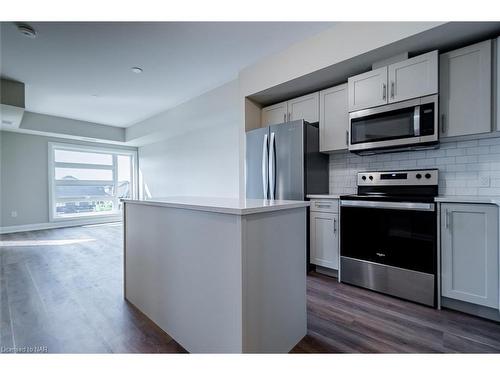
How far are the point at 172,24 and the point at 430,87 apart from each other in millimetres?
2470

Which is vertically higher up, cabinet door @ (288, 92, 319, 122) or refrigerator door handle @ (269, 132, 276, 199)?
cabinet door @ (288, 92, 319, 122)

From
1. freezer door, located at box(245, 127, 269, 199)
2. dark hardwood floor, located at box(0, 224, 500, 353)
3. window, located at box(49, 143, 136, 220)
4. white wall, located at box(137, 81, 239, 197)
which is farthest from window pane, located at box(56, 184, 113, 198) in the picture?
freezer door, located at box(245, 127, 269, 199)

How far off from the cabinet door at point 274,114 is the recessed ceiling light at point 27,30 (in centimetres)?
271

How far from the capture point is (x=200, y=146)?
208 inches

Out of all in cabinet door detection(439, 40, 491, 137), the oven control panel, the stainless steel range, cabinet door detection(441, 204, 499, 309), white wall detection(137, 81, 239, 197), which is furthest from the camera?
white wall detection(137, 81, 239, 197)

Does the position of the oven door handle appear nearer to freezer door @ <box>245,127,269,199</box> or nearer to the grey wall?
freezer door @ <box>245,127,269,199</box>

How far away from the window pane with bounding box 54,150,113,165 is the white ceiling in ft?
6.79

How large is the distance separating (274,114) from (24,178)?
6245 mm

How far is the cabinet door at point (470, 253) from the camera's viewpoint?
167cm

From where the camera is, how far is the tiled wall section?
1.99 metres

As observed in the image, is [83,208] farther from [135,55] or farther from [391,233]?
[391,233]

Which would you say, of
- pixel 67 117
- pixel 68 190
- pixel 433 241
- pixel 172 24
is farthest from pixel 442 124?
pixel 68 190
